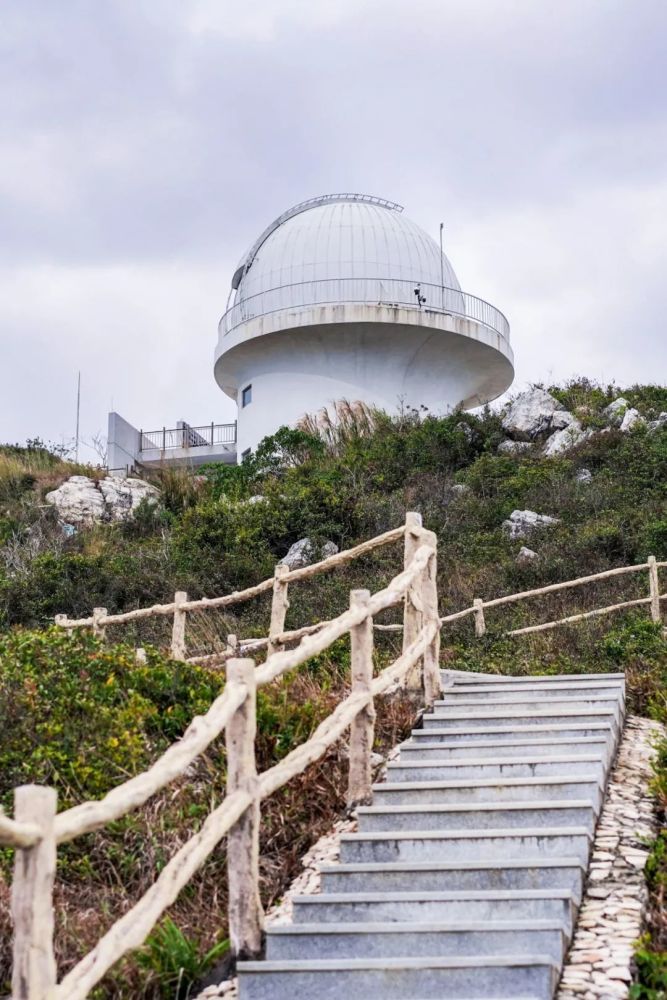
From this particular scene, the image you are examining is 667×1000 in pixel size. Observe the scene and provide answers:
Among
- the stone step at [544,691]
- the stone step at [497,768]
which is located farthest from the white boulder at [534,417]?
the stone step at [497,768]

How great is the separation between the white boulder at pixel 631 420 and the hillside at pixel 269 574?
0.14 meters

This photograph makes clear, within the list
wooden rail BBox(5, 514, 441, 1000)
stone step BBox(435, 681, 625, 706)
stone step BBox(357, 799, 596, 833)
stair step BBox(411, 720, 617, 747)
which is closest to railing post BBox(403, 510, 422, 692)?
wooden rail BBox(5, 514, 441, 1000)

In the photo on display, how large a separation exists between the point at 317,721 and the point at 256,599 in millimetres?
9512

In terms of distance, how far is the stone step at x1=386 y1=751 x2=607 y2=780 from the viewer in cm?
664

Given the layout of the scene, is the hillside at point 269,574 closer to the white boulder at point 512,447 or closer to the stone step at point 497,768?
the white boulder at point 512,447

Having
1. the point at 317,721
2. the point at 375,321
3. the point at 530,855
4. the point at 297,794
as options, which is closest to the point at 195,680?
the point at 317,721

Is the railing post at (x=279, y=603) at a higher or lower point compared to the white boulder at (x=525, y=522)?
lower

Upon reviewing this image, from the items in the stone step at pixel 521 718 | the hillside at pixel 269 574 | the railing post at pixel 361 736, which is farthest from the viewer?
the stone step at pixel 521 718

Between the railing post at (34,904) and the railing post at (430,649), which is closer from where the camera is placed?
the railing post at (34,904)

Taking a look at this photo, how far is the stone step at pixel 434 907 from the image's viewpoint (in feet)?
16.4

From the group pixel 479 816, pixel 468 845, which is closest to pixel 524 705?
pixel 479 816

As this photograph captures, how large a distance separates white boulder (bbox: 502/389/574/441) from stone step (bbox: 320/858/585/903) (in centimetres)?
2014

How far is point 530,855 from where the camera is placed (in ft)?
18.6

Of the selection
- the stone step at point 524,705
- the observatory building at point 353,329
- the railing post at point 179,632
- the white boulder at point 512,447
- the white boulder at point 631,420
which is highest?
the observatory building at point 353,329
